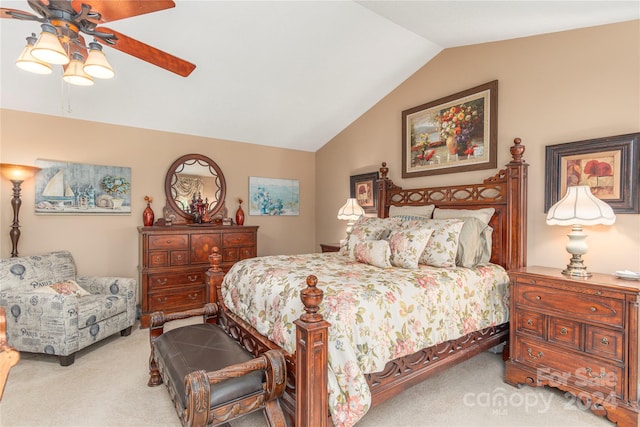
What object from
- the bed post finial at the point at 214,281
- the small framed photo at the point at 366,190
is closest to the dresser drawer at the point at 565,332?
the small framed photo at the point at 366,190

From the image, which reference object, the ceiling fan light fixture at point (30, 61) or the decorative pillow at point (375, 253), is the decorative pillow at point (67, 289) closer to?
the ceiling fan light fixture at point (30, 61)

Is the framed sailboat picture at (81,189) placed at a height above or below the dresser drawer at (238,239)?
above

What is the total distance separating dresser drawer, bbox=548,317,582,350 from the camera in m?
2.21

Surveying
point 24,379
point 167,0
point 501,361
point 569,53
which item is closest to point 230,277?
point 24,379

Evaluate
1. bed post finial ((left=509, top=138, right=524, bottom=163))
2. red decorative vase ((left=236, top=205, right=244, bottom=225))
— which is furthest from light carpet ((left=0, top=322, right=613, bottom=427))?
red decorative vase ((left=236, top=205, right=244, bottom=225))

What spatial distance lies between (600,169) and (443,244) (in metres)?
1.33

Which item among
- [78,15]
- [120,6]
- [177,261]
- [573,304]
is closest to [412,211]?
[573,304]

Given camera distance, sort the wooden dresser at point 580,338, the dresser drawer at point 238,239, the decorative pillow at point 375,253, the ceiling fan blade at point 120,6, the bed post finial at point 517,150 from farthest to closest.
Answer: the dresser drawer at point 238,239
the bed post finial at point 517,150
the decorative pillow at point 375,253
the wooden dresser at point 580,338
the ceiling fan blade at point 120,6

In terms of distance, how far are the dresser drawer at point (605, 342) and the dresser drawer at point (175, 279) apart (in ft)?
13.0

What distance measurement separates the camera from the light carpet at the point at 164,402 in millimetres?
2066

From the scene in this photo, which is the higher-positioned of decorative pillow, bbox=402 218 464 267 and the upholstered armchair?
decorative pillow, bbox=402 218 464 267

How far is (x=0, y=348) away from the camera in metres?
0.89

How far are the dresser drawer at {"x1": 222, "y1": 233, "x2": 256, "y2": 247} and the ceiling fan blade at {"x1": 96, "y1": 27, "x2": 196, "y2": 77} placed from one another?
2399mm

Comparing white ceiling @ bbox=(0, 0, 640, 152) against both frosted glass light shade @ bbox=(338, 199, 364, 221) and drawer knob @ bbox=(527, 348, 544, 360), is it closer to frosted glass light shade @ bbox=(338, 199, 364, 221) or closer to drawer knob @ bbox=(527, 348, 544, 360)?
frosted glass light shade @ bbox=(338, 199, 364, 221)
